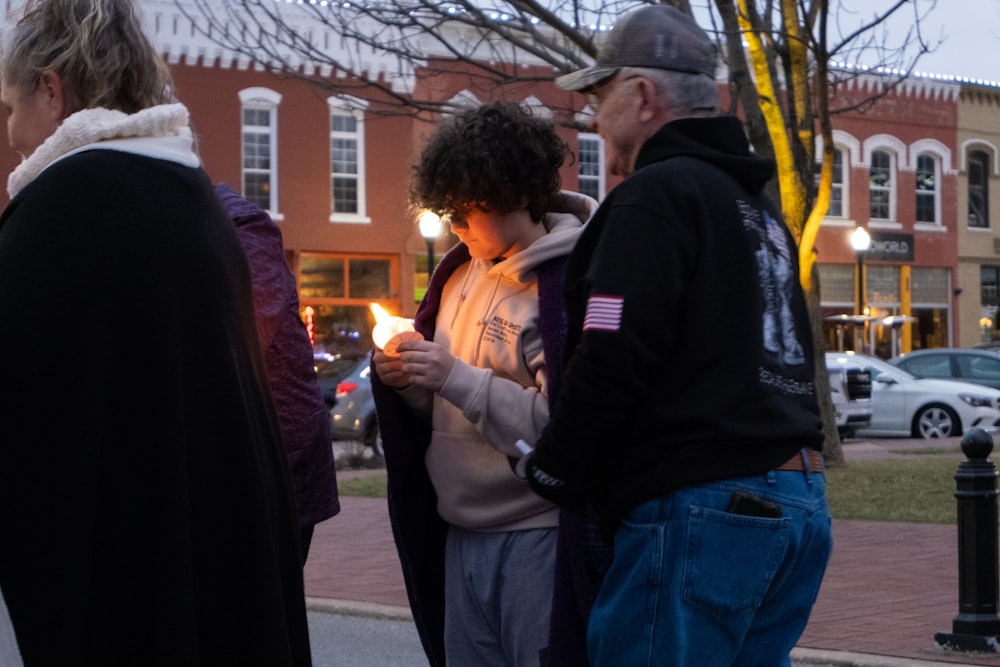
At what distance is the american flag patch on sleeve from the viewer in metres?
2.62

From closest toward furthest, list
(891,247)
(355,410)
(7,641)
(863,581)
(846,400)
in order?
(7,641)
(863,581)
(355,410)
(846,400)
(891,247)

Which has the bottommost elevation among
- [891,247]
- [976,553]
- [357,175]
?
[976,553]

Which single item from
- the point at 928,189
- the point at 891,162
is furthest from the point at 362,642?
the point at 928,189

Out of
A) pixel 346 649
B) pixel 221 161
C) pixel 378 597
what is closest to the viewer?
pixel 346 649

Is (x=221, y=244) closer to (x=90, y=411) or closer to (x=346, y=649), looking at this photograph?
(x=90, y=411)

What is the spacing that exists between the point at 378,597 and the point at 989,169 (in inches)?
→ 1363

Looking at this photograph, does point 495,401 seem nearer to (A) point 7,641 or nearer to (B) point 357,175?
(A) point 7,641

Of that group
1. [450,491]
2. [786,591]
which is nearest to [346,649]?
[450,491]

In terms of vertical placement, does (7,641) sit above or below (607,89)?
below

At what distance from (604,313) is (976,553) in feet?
15.4

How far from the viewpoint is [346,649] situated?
7.24 m

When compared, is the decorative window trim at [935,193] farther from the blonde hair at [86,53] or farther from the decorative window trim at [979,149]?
the blonde hair at [86,53]

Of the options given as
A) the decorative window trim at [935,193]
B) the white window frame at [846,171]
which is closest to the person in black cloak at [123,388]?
the white window frame at [846,171]

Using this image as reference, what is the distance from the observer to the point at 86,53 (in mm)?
2789
